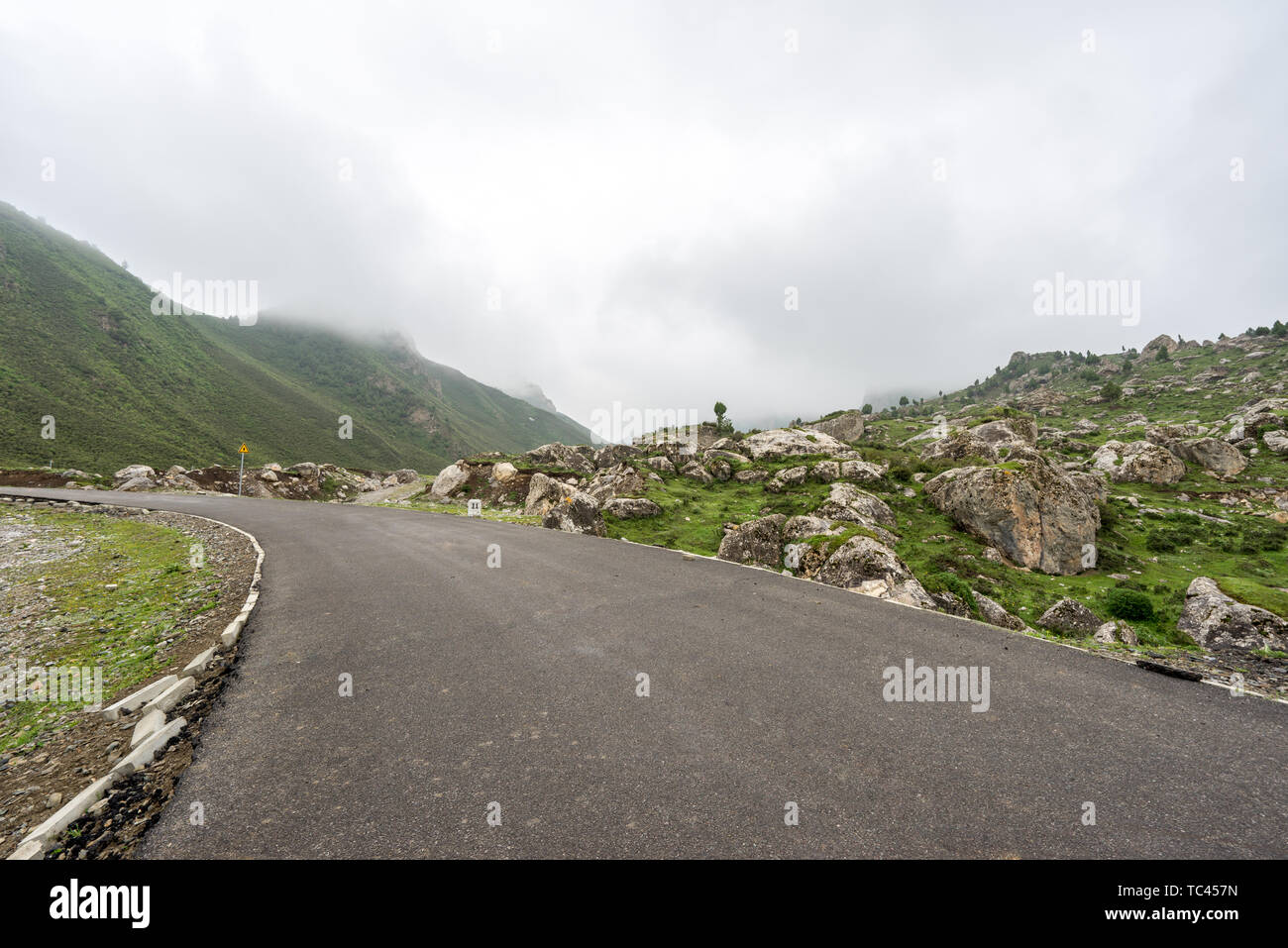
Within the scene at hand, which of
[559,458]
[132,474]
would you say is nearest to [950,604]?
[559,458]

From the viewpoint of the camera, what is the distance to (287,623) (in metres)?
8.70

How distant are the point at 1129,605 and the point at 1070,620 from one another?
11.8 ft

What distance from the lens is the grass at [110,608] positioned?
261 inches

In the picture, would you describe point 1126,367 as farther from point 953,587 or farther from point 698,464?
point 953,587

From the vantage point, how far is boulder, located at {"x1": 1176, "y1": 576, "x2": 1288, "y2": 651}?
37.2ft

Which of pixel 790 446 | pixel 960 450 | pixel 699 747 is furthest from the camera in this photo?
pixel 790 446

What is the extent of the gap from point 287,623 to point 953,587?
18609mm

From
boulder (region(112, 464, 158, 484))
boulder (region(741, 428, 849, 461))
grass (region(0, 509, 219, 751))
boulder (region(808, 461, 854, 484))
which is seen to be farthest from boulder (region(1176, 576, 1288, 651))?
boulder (region(112, 464, 158, 484))

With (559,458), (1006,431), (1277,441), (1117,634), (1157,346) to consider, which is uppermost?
(1157,346)

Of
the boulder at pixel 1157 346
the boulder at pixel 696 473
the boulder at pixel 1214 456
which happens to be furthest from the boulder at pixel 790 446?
the boulder at pixel 1157 346

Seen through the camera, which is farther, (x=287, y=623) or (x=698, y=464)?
(x=698, y=464)

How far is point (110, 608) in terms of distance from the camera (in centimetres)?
982

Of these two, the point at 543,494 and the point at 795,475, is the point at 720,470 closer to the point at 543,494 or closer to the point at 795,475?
the point at 795,475
